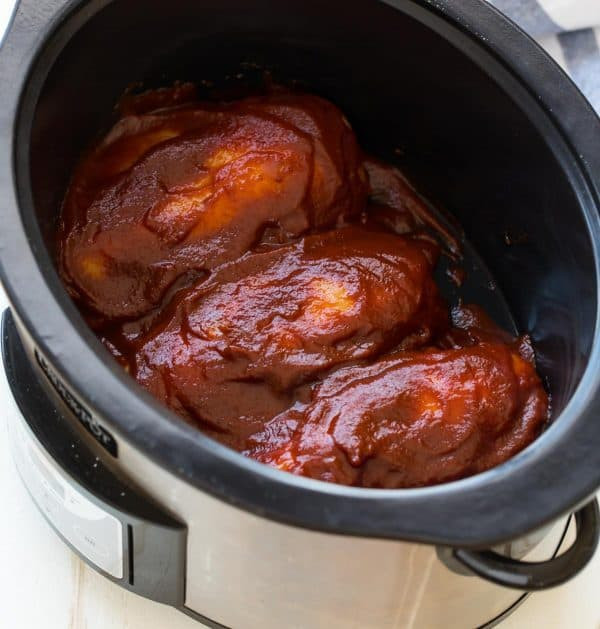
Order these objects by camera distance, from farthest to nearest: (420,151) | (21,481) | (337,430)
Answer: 1. (420,151)
2. (21,481)
3. (337,430)

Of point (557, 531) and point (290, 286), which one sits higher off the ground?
point (290, 286)

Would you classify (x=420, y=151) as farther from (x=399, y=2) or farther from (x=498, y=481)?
(x=498, y=481)

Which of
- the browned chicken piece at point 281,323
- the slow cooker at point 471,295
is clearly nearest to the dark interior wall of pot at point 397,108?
the slow cooker at point 471,295

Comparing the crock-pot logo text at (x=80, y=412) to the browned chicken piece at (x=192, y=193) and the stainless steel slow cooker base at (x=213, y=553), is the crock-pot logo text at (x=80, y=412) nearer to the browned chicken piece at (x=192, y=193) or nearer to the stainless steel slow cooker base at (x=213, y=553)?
the stainless steel slow cooker base at (x=213, y=553)

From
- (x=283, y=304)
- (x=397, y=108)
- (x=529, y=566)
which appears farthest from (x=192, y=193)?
(x=529, y=566)

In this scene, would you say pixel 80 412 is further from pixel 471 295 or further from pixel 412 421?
pixel 471 295

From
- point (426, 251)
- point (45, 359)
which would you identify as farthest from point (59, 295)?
point (426, 251)

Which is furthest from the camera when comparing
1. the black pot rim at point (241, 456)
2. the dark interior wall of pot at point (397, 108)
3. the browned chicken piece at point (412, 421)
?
the dark interior wall of pot at point (397, 108)

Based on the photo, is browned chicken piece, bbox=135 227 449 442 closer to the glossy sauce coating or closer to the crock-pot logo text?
the glossy sauce coating
